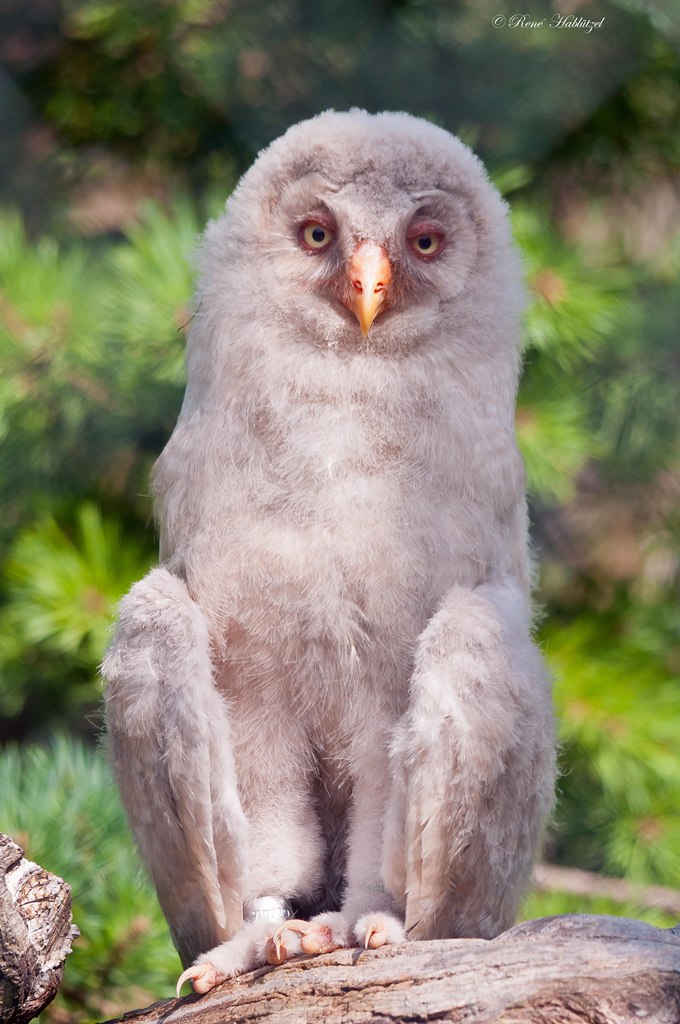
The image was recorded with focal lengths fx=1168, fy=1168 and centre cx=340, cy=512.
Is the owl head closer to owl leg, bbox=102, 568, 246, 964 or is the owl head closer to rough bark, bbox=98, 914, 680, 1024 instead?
owl leg, bbox=102, 568, 246, 964

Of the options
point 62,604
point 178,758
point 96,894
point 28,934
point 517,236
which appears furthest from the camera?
point 62,604

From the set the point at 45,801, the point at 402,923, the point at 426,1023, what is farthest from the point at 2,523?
the point at 426,1023

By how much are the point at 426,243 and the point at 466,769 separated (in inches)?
31.6

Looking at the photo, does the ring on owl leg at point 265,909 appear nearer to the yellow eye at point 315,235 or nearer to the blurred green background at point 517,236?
the blurred green background at point 517,236

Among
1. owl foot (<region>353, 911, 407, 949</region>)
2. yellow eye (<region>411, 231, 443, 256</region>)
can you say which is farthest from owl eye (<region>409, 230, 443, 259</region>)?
owl foot (<region>353, 911, 407, 949</region>)

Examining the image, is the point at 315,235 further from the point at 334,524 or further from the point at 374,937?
the point at 374,937

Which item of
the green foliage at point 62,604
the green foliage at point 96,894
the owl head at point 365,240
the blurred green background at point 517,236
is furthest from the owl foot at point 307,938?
the green foliage at point 62,604

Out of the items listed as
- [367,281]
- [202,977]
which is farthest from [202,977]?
[367,281]

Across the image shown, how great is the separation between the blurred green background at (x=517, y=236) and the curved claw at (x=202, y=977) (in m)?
0.92

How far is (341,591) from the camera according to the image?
169cm

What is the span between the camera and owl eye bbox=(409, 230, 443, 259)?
181 centimetres

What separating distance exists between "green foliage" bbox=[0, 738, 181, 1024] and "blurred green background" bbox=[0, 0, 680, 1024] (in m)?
0.19

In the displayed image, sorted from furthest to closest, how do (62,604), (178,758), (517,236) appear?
1. (62,604)
2. (517,236)
3. (178,758)

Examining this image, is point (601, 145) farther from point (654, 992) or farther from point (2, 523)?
point (654, 992)
